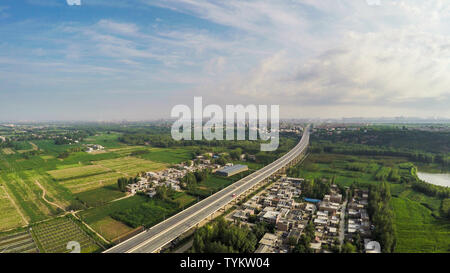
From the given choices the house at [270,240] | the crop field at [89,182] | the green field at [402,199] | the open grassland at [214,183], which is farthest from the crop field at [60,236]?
the green field at [402,199]

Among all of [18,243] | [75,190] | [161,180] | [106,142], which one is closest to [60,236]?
[18,243]

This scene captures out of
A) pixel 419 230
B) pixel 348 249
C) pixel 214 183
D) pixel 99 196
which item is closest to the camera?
pixel 348 249

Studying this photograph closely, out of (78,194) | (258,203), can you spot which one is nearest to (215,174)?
(258,203)

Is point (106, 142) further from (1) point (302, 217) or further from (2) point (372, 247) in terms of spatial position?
(2) point (372, 247)

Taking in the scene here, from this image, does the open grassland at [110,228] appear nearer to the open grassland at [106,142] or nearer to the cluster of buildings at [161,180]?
the cluster of buildings at [161,180]
